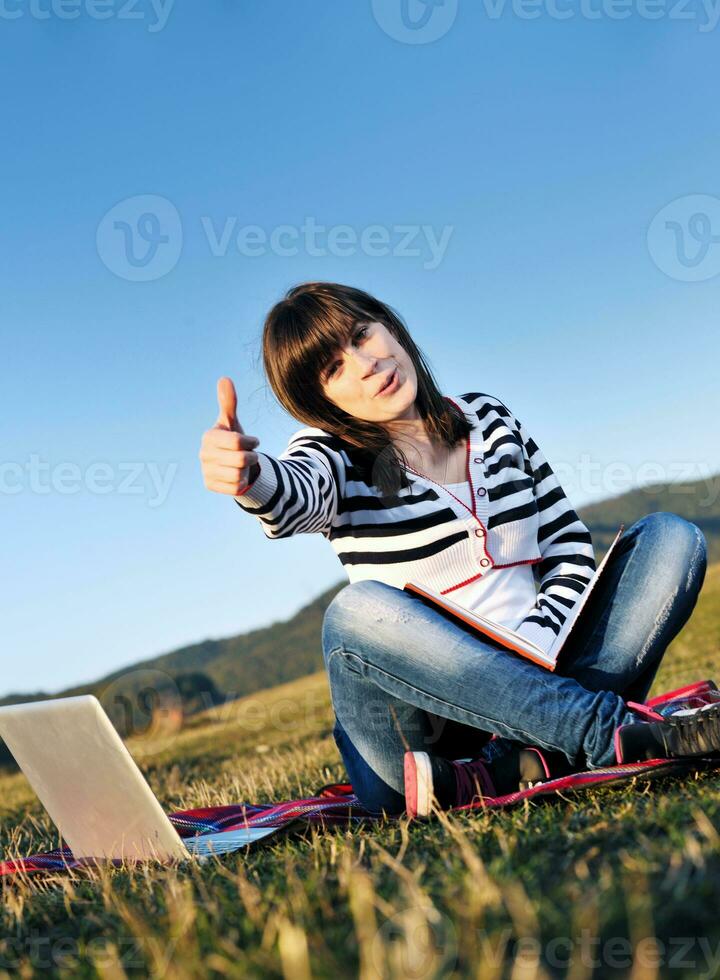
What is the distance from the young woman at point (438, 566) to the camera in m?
2.90

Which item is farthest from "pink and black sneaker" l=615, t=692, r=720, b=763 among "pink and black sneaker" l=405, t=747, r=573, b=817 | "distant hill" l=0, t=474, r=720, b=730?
"distant hill" l=0, t=474, r=720, b=730

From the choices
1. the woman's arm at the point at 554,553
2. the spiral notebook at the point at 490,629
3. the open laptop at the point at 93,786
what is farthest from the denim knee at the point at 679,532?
the open laptop at the point at 93,786

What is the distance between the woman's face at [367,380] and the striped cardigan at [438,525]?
168mm

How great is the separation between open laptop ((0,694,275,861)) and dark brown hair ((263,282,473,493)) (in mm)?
1428

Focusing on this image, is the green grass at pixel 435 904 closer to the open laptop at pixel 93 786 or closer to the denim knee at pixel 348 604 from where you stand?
the open laptop at pixel 93 786

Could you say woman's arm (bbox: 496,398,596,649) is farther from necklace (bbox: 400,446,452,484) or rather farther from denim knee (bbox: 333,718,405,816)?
denim knee (bbox: 333,718,405,816)

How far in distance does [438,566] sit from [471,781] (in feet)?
2.63

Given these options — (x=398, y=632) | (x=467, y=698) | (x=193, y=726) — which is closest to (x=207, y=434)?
(x=398, y=632)

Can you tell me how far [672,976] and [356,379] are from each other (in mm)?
2681

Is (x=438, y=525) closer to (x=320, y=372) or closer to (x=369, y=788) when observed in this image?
(x=320, y=372)

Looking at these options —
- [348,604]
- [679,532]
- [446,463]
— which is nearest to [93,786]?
[348,604]

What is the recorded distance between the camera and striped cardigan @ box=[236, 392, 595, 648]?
11.0 ft

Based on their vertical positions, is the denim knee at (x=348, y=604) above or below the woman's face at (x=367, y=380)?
below

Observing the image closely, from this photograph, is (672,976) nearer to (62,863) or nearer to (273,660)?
Result: (62,863)
